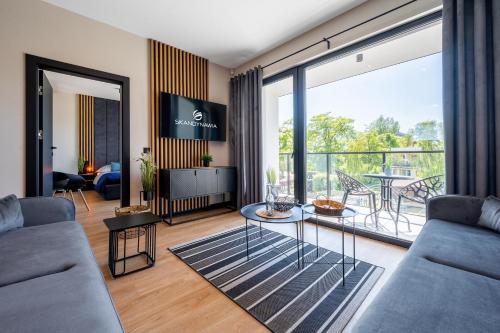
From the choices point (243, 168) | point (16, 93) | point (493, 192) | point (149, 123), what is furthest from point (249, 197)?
point (16, 93)

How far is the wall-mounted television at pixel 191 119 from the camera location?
11.4 feet

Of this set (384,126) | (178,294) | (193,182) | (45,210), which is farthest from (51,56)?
(384,126)

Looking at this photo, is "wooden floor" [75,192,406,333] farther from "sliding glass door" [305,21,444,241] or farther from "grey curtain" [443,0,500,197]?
"grey curtain" [443,0,500,197]

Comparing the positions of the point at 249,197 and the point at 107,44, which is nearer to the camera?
the point at 107,44

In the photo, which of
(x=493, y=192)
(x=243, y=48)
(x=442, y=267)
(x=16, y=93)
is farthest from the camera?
(x=243, y=48)

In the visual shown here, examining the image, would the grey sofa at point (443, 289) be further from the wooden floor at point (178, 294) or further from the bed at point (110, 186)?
the bed at point (110, 186)

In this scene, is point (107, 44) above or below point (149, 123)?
above

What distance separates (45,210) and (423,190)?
393 cm

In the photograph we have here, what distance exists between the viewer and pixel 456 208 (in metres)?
1.76

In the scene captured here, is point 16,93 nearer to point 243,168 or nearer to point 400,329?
point 243,168

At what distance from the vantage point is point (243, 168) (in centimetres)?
406

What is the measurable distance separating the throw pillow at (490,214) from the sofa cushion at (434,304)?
800 millimetres

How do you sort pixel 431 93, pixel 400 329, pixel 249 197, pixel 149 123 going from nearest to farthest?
pixel 400 329 → pixel 431 93 → pixel 149 123 → pixel 249 197

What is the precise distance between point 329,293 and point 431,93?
9.52 ft
